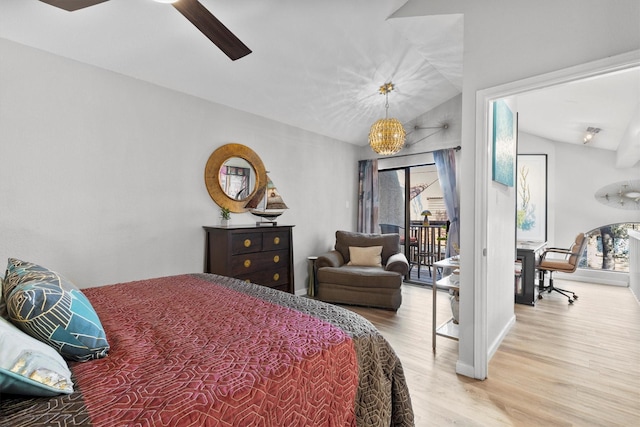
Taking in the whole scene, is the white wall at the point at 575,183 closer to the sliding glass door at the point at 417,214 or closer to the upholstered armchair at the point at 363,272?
the sliding glass door at the point at 417,214

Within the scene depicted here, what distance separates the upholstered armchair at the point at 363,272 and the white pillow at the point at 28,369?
308 cm

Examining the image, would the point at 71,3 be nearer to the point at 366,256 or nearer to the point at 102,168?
the point at 102,168

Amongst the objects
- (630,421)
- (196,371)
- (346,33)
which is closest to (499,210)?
(630,421)

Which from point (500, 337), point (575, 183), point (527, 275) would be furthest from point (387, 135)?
point (575, 183)

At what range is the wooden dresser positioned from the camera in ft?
9.78

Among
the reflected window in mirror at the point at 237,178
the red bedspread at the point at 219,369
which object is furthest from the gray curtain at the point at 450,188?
the red bedspread at the point at 219,369

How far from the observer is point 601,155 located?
5.20m

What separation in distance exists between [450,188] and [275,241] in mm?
2775

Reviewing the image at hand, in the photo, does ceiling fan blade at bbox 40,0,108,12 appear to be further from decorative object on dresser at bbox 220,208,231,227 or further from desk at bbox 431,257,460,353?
desk at bbox 431,257,460,353

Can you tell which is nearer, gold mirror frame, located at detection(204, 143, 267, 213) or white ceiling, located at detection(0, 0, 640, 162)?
white ceiling, located at detection(0, 0, 640, 162)

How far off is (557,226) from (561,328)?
10.6 feet

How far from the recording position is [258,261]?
3.20 m

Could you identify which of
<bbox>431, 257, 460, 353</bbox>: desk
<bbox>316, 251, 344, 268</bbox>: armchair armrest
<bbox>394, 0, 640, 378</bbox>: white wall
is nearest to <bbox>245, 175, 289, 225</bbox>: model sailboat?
<bbox>316, 251, 344, 268</bbox>: armchair armrest

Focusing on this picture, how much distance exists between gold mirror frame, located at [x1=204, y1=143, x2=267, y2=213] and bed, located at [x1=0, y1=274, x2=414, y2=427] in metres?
1.81
